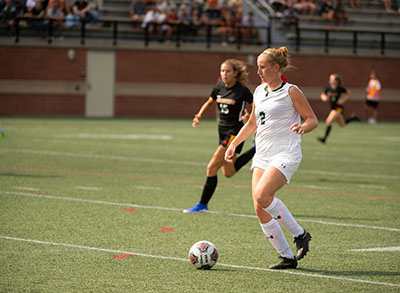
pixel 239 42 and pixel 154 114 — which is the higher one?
pixel 239 42

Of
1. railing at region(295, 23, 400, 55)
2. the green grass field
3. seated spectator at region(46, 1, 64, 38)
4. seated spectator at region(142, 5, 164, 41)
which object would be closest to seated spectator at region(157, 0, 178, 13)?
seated spectator at region(142, 5, 164, 41)

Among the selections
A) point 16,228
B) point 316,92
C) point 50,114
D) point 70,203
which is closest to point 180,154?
point 70,203

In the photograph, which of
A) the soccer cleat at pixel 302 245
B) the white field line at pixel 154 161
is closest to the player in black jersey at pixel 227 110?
the soccer cleat at pixel 302 245

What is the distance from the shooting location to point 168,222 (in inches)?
359

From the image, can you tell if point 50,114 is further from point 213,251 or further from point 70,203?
point 213,251

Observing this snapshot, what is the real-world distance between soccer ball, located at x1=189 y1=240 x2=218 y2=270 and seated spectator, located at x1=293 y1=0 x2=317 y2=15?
31.1m

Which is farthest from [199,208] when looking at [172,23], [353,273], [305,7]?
[305,7]

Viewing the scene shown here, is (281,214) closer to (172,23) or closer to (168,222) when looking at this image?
(168,222)

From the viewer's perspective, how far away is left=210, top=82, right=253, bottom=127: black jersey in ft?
34.0

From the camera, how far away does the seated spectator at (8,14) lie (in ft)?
101

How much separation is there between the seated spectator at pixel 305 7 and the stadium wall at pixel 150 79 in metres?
2.73

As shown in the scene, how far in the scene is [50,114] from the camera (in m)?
32.7

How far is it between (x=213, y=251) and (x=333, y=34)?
100 ft

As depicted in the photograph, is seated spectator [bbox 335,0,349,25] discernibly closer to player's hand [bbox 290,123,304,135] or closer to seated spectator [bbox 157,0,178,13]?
seated spectator [bbox 157,0,178,13]
